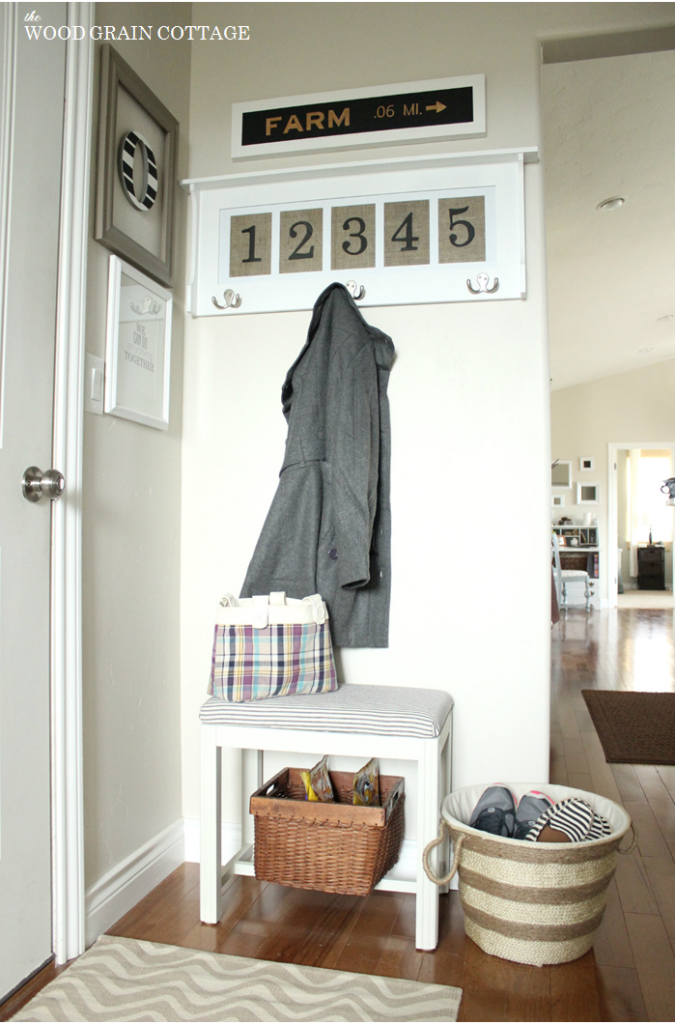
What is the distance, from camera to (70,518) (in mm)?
1511

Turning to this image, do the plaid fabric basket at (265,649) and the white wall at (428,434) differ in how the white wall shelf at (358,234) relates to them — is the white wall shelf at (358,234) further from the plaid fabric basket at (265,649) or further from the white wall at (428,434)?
the plaid fabric basket at (265,649)

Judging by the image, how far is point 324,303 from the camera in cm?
187

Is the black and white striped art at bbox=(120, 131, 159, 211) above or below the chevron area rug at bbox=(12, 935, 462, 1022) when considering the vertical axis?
above

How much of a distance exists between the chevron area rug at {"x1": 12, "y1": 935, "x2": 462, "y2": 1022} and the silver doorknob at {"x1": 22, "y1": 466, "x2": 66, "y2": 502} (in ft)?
3.04

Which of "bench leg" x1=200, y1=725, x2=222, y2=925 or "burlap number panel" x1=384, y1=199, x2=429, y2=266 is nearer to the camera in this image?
"bench leg" x1=200, y1=725, x2=222, y2=925

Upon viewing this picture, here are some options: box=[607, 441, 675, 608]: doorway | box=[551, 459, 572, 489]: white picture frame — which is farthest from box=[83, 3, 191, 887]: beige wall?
box=[607, 441, 675, 608]: doorway

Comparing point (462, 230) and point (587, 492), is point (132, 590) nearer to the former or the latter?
point (462, 230)

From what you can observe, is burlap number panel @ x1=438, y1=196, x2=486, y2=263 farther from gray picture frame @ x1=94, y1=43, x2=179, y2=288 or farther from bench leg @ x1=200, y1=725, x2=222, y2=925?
bench leg @ x1=200, y1=725, x2=222, y2=925

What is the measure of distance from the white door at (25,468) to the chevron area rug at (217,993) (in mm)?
116

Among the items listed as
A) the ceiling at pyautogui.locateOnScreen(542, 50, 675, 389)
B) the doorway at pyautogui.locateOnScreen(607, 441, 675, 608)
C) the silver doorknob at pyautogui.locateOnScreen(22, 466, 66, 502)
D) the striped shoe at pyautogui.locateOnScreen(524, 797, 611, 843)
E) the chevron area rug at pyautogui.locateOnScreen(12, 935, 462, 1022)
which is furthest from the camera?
the doorway at pyautogui.locateOnScreen(607, 441, 675, 608)

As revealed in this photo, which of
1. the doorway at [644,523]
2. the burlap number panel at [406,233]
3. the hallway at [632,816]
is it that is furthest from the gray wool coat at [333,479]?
the doorway at [644,523]

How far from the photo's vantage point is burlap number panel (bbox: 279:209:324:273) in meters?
1.95


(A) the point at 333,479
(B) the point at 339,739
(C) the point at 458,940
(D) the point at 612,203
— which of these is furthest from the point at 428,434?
(D) the point at 612,203

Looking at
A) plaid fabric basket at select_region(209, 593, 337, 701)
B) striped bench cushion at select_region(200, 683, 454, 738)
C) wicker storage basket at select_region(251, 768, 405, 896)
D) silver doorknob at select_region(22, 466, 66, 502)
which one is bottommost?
wicker storage basket at select_region(251, 768, 405, 896)
